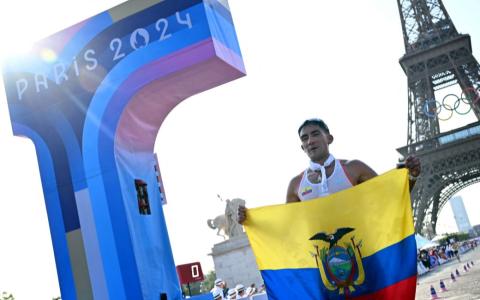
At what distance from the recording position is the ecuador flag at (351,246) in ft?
15.0

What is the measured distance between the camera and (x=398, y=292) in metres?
4.58

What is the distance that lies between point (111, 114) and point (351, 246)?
3.08 metres

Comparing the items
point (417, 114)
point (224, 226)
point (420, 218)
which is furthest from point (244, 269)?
point (417, 114)

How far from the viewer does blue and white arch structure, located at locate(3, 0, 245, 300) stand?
21.4ft

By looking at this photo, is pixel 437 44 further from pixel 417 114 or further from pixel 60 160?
pixel 60 160

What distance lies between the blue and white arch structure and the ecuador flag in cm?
198

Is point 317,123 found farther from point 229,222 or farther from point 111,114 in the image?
point 229,222

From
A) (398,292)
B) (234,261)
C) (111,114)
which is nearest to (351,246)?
(398,292)

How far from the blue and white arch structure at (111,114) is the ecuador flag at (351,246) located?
6.49 feet

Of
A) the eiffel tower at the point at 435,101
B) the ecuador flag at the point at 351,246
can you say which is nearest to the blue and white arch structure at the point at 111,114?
Result: the ecuador flag at the point at 351,246

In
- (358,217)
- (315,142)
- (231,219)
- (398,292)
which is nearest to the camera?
(398,292)

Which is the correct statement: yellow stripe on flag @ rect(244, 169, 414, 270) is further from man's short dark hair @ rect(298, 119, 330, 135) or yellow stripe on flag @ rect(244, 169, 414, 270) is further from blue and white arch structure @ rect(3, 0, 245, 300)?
blue and white arch structure @ rect(3, 0, 245, 300)

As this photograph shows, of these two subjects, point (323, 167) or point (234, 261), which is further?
point (234, 261)

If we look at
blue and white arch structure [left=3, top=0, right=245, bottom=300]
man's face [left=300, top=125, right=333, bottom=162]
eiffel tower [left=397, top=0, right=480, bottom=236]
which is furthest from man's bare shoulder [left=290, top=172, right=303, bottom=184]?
eiffel tower [left=397, top=0, right=480, bottom=236]
